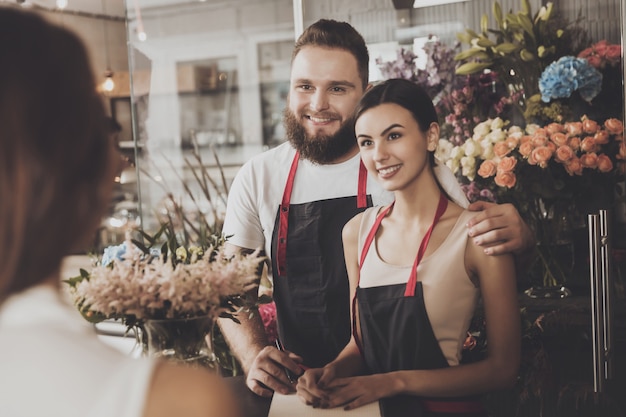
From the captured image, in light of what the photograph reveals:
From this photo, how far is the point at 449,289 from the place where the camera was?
6.57 ft

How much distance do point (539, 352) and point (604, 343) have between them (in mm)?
268

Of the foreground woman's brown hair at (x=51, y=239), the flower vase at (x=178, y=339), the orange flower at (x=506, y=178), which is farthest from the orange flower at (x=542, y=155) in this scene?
the foreground woman's brown hair at (x=51, y=239)

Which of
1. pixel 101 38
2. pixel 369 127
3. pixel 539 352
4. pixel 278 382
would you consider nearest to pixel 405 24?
pixel 369 127

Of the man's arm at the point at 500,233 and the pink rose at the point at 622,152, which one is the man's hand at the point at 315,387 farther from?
the pink rose at the point at 622,152

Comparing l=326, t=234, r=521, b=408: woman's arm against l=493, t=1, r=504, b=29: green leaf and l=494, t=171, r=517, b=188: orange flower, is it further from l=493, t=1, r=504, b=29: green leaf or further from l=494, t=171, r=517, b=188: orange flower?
l=493, t=1, r=504, b=29: green leaf

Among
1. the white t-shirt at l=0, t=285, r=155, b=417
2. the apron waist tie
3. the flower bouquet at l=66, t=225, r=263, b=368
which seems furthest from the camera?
the apron waist tie

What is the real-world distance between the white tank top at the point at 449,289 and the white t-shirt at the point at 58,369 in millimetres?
1365

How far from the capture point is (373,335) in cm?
210

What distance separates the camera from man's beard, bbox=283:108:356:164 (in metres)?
2.41

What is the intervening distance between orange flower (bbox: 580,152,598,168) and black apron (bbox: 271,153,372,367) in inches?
32.5

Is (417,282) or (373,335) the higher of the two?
(417,282)

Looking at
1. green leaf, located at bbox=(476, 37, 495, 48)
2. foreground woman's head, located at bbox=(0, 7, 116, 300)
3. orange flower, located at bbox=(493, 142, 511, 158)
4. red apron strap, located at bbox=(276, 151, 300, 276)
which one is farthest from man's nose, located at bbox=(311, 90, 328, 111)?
foreground woman's head, located at bbox=(0, 7, 116, 300)

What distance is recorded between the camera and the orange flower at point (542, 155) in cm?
266

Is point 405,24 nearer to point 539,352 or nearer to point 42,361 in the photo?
point 539,352
